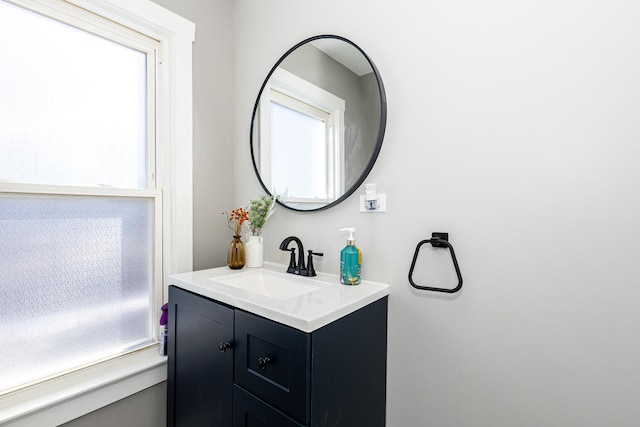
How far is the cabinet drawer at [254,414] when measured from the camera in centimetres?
82

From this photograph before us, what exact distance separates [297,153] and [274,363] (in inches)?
35.1

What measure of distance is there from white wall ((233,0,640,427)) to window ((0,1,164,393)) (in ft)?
3.28

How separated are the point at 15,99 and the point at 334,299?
1.34 m

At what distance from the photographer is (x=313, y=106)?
133cm

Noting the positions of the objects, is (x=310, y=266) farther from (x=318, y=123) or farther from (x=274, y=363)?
(x=318, y=123)

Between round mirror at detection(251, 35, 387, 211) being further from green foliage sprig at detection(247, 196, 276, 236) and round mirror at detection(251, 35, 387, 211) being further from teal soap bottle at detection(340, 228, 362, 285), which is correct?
teal soap bottle at detection(340, 228, 362, 285)

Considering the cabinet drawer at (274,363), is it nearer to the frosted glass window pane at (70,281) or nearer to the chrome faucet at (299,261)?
the chrome faucet at (299,261)

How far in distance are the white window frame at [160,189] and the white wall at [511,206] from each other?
32.8 inches

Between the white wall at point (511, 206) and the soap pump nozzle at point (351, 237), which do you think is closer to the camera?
the white wall at point (511, 206)

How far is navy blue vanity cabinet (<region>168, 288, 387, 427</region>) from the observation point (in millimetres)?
775

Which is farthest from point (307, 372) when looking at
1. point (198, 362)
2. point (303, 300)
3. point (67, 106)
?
point (67, 106)

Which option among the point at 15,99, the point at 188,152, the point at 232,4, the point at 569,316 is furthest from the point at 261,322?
the point at 232,4

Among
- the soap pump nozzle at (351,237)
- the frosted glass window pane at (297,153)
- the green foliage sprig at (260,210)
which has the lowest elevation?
the soap pump nozzle at (351,237)

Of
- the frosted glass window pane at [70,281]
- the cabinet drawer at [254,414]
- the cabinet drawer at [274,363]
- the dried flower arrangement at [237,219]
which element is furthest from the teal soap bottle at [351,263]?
the frosted glass window pane at [70,281]
